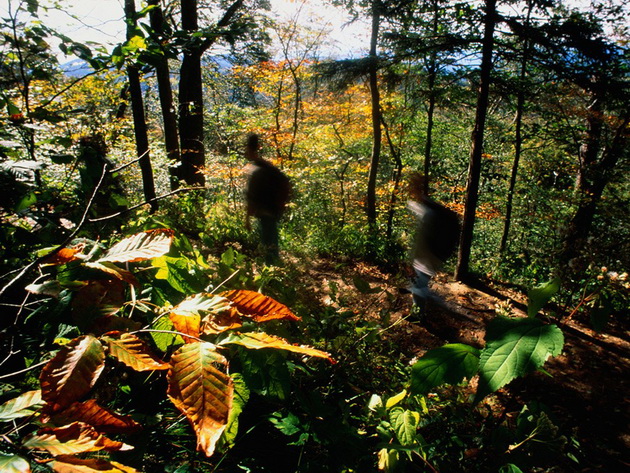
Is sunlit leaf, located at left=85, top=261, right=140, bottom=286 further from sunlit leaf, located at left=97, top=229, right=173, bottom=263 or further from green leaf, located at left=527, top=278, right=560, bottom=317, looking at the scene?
green leaf, located at left=527, top=278, right=560, bottom=317

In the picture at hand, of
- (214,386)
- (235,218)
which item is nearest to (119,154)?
(235,218)

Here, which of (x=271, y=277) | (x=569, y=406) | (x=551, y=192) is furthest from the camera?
(x=551, y=192)

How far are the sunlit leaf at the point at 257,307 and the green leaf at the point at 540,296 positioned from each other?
0.59 meters

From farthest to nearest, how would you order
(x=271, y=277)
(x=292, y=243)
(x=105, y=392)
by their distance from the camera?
1. (x=292, y=243)
2. (x=271, y=277)
3. (x=105, y=392)

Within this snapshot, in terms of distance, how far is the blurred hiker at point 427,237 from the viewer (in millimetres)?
4398

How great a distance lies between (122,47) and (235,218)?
20.2ft

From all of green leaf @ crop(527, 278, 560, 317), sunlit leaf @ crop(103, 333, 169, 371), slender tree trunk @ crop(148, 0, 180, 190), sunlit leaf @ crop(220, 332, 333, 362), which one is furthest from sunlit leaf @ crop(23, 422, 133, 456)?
slender tree trunk @ crop(148, 0, 180, 190)

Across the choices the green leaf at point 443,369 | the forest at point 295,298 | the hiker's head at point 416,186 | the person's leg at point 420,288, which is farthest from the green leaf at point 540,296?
the hiker's head at point 416,186

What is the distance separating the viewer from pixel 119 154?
9.11m

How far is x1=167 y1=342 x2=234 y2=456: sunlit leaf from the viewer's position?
0.48m

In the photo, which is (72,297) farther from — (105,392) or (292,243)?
(292,243)

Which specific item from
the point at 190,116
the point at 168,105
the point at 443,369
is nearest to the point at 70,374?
the point at 443,369

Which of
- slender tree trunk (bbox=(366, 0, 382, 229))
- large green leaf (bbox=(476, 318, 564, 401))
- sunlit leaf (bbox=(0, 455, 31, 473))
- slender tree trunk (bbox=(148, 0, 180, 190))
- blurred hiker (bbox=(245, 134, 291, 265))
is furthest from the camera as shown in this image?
slender tree trunk (bbox=(366, 0, 382, 229))

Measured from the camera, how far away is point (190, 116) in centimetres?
798
